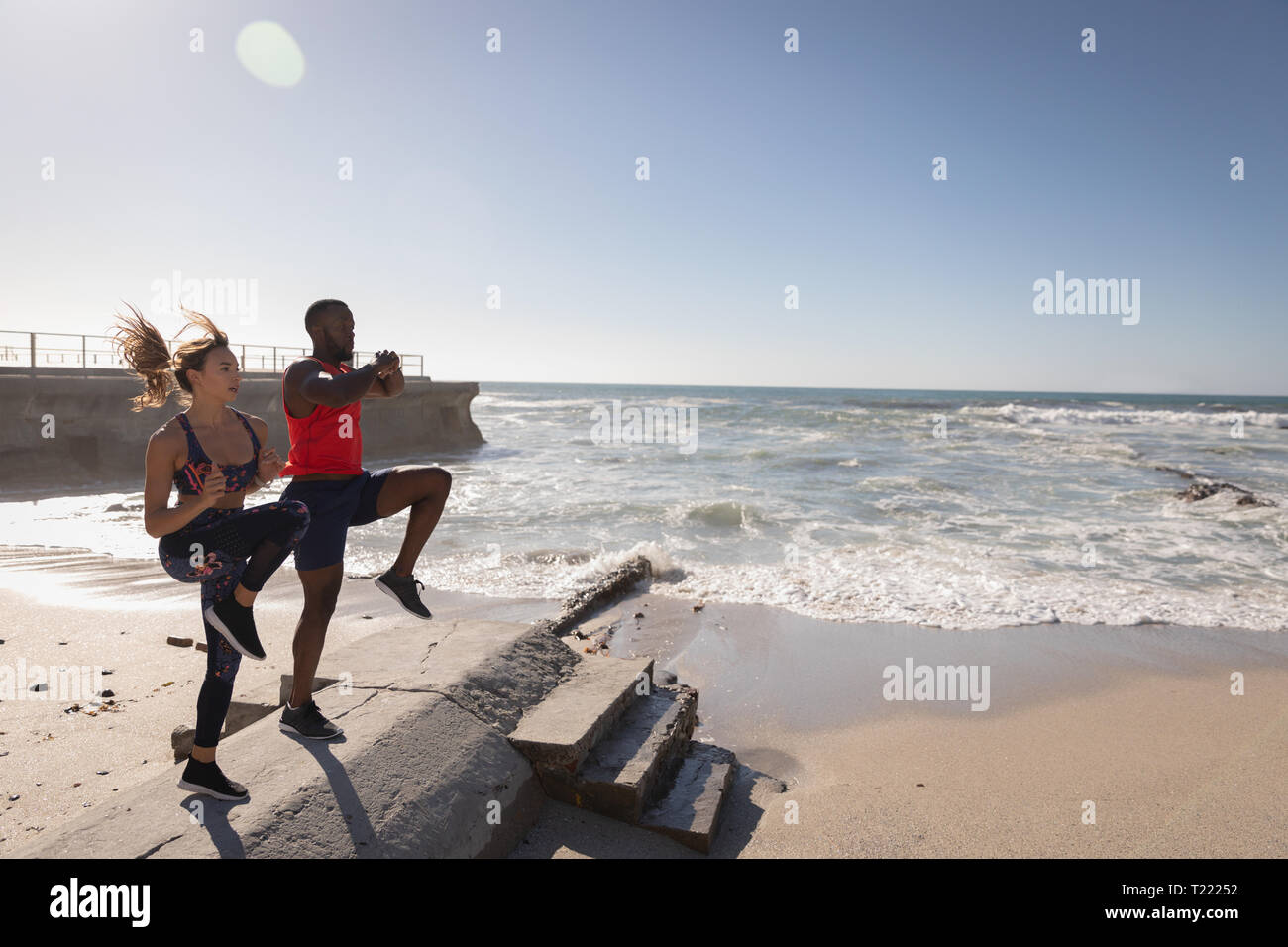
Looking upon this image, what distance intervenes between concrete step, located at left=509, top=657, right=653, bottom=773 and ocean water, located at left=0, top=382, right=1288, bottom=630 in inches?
139

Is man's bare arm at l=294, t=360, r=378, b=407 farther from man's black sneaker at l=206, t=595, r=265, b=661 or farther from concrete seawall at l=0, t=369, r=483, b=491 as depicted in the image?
concrete seawall at l=0, t=369, r=483, b=491

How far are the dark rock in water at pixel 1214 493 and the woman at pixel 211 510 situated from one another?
16.7 metres

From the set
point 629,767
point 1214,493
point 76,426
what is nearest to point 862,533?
point 629,767

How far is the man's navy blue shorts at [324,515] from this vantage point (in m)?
3.07

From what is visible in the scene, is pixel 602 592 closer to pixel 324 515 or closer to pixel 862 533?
pixel 324 515

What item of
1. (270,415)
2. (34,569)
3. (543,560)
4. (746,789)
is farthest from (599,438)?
(746,789)

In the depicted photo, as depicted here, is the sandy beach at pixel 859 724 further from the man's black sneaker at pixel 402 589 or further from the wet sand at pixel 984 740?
the man's black sneaker at pixel 402 589

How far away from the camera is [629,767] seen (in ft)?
10.6

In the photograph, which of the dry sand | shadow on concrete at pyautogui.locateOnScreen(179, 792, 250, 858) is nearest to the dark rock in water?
the dry sand

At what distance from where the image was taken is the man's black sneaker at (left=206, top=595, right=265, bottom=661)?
8.91ft
